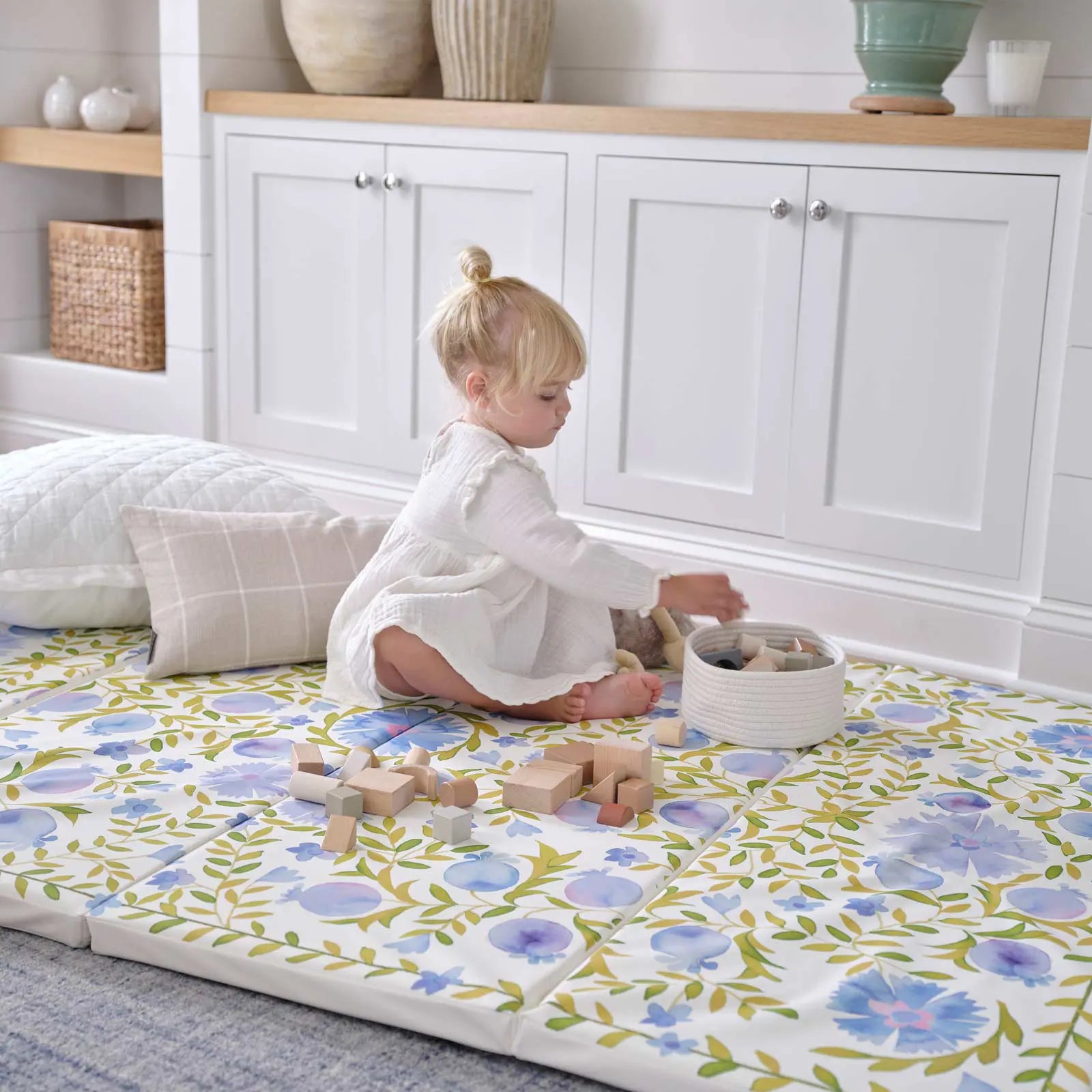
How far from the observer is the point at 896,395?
2242 mm

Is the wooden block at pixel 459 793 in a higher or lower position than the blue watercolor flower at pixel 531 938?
higher

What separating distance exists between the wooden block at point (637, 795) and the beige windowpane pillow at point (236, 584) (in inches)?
23.5

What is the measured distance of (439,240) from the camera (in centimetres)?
266

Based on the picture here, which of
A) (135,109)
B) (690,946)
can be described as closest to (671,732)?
(690,946)

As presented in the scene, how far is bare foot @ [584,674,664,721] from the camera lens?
1.95m

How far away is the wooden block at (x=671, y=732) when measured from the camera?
1842mm

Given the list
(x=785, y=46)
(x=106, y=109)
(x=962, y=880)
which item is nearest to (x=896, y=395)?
(x=785, y=46)

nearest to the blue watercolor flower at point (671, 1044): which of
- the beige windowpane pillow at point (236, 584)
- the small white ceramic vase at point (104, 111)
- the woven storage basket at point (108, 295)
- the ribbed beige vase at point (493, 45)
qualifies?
the beige windowpane pillow at point (236, 584)

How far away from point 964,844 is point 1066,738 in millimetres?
419

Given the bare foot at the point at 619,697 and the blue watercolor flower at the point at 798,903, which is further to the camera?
the bare foot at the point at 619,697

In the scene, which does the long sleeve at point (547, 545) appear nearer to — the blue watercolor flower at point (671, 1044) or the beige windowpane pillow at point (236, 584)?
the beige windowpane pillow at point (236, 584)

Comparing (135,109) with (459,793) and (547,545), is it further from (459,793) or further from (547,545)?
(459,793)

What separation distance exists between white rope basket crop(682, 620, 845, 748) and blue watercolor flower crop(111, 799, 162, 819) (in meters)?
0.67

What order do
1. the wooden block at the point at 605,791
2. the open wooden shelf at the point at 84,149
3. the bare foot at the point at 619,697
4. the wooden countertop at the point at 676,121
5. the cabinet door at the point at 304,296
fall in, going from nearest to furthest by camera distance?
the wooden block at the point at 605,791 < the bare foot at the point at 619,697 < the wooden countertop at the point at 676,121 < the cabinet door at the point at 304,296 < the open wooden shelf at the point at 84,149
